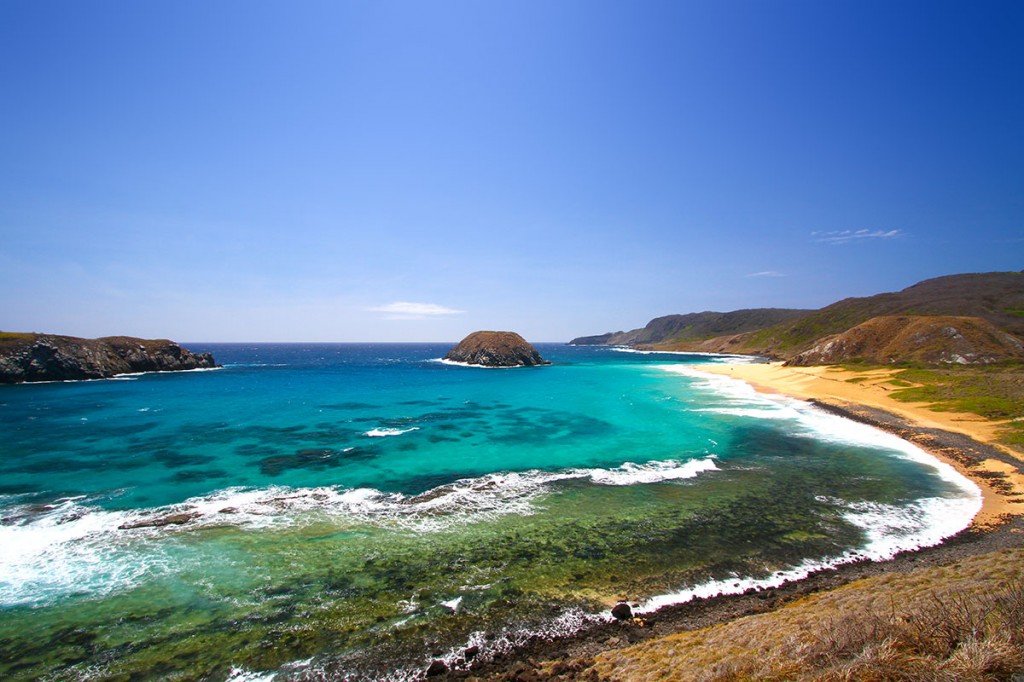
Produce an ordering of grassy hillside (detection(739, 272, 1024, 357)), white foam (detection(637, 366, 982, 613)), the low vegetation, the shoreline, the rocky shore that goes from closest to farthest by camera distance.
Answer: the rocky shore → the shoreline → white foam (detection(637, 366, 982, 613)) → the low vegetation → grassy hillside (detection(739, 272, 1024, 357))

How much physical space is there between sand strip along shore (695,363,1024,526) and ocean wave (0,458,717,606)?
14.7 meters

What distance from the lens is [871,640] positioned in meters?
7.62

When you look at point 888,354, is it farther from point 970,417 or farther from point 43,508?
point 43,508

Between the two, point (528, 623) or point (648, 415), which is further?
point (648, 415)

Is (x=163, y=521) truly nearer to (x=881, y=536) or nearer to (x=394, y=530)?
(x=394, y=530)

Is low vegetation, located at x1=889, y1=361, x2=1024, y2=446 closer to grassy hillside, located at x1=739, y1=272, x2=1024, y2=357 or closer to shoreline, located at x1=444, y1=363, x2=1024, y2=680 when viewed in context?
shoreline, located at x1=444, y1=363, x2=1024, y2=680

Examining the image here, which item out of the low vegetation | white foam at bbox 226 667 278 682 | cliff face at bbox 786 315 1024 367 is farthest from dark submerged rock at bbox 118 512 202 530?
cliff face at bbox 786 315 1024 367

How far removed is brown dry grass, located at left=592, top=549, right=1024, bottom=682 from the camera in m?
6.56

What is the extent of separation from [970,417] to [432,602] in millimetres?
52187

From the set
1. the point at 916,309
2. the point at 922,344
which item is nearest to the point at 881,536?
the point at 922,344

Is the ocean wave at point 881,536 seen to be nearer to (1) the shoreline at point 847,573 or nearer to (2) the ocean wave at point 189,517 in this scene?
(1) the shoreline at point 847,573

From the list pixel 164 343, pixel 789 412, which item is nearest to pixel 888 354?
pixel 789 412

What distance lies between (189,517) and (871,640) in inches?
Result: 1106

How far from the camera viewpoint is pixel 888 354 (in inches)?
3391
